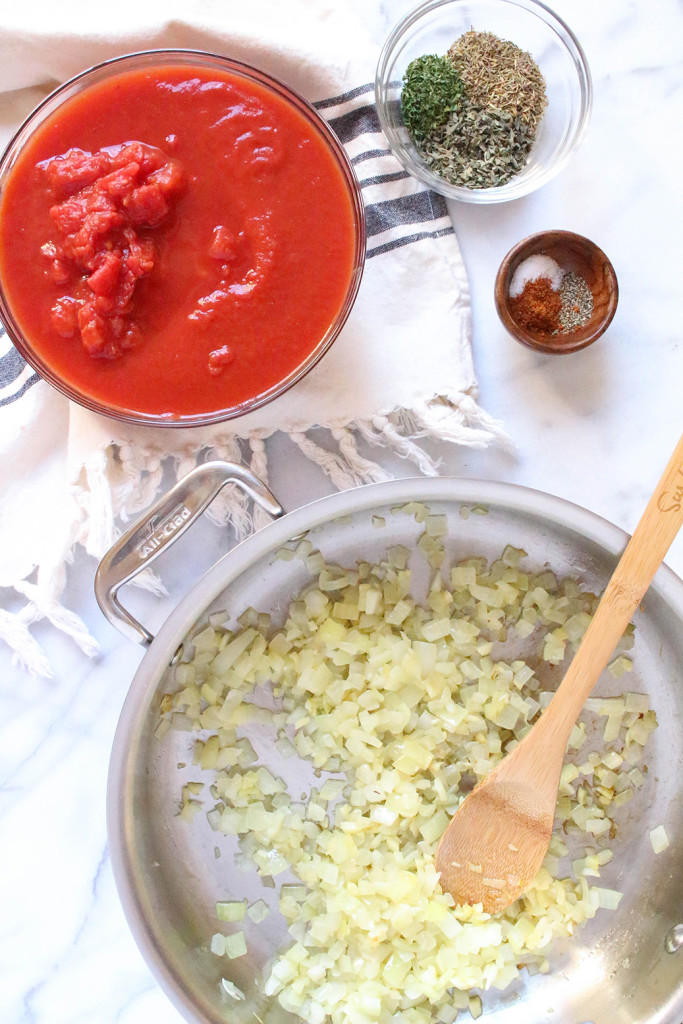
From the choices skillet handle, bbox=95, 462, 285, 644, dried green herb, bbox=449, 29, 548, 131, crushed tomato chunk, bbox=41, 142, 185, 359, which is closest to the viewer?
crushed tomato chunk, bbox=41, 142, 185, 359

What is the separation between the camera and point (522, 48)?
60.1 inches

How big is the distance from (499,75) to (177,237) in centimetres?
64

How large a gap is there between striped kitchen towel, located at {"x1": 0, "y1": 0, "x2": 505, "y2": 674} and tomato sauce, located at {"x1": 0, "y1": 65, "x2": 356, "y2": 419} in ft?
0.54

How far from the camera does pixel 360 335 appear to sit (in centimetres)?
150

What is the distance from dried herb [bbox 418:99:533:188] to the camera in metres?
1.45

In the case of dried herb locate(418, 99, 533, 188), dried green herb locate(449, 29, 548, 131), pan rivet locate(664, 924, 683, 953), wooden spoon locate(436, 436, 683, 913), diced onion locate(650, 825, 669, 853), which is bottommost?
pan rivet locate(664, 924, 683, 953)

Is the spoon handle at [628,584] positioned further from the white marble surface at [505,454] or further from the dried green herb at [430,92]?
the dried green herb at [430,92]

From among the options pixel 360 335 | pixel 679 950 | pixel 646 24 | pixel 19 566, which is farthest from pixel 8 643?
pixel 646 24

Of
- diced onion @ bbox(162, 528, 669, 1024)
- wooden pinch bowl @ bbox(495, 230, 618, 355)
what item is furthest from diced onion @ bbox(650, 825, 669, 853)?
wooden pinch bowl @ bbox(495, 230, 618, 355)

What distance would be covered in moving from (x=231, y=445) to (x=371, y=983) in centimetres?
95

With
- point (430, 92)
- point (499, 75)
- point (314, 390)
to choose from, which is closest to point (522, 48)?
point (499, 75)

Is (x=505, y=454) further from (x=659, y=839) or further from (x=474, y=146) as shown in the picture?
(x=659, y=839)

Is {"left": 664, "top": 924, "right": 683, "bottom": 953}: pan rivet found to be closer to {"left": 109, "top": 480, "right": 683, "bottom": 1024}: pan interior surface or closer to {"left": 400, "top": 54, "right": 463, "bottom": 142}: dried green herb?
{"left": 109, "top": 480, "right": 683, "bottom": 1024}: pan interior surface

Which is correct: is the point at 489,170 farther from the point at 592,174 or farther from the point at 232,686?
the point at 232,686
